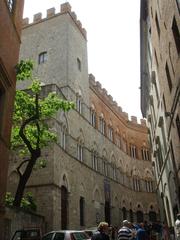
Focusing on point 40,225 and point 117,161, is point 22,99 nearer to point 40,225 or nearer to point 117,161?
point 40,225

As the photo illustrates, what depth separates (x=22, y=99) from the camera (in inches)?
572

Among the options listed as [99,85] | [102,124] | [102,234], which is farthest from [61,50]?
[102,234]

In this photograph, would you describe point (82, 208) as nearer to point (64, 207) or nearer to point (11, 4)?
point (64, 207)

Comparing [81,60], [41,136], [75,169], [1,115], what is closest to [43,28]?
[81,60]

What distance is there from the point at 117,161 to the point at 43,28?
1534cm

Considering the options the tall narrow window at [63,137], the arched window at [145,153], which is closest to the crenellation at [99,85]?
the arched window at [145,153]

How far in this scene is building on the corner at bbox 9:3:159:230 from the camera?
18016 mm

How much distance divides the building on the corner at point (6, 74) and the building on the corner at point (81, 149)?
8645 mm

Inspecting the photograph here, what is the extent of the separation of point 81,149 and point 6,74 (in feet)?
50.8

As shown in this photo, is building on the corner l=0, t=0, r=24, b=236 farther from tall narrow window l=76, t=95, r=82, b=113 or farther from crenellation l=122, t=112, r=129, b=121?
crenellation l=122, t=112, r=129, b=121


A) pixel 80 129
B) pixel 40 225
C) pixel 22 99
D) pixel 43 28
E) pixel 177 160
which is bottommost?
pixel 40 225

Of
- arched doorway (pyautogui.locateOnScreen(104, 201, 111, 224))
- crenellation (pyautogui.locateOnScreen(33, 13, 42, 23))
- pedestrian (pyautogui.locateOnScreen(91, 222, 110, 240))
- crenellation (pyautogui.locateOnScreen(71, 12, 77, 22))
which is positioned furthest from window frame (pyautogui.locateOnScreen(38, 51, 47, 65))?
pedestrian (pyautogui.locateOnScreen(91, 222, 110, 240))

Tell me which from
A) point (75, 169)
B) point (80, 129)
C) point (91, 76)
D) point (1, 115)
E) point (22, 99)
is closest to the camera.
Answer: point (1, 115)

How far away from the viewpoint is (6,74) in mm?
8625
